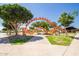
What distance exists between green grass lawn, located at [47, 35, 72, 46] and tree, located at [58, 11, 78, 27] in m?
0.16

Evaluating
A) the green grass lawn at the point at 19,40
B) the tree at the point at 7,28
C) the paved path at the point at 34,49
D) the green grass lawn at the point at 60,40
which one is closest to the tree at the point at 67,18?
the green grass lawn at the point at 60,40

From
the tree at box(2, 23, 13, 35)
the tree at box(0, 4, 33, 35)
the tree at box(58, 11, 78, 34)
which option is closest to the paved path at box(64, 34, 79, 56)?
the tree at box(58, 11, 78, 34)

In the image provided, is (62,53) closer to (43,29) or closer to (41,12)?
(43,29)

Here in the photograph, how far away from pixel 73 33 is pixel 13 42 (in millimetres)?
723

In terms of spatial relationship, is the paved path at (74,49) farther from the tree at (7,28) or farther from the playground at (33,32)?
the tree at (7,28)

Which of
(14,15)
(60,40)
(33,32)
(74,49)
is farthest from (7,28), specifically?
(74,49)

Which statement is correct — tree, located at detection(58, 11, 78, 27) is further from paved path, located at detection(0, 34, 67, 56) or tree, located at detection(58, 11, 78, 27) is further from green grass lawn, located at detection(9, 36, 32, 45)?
→ green grass lawn, located at detection(9, 36, 32, 45)

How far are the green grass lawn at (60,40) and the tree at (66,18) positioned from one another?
0.51ft

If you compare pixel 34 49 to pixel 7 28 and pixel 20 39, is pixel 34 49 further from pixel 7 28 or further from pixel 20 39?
pixel 7 28

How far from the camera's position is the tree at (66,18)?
233 cm

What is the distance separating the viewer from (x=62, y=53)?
2.29m

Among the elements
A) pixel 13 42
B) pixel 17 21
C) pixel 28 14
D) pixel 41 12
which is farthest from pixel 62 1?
pixel 13 42

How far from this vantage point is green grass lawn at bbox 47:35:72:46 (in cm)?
237

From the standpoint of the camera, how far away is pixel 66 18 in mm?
2373
